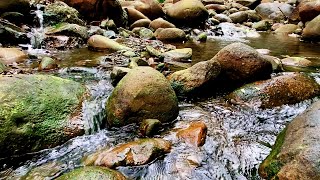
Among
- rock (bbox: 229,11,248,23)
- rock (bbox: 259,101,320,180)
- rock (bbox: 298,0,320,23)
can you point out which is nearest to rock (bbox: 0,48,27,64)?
rock (bbox: 259,101,320,180)

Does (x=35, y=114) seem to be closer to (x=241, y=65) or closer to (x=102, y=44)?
(x=241, y=65)

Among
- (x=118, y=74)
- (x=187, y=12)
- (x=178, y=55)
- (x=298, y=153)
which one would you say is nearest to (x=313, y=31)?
(x=187, y=12)

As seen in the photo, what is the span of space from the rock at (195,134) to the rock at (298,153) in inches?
31.4

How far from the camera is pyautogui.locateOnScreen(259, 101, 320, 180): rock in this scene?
2699 mm

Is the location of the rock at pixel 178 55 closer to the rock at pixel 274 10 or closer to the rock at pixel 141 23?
the rock at pixel 141 23

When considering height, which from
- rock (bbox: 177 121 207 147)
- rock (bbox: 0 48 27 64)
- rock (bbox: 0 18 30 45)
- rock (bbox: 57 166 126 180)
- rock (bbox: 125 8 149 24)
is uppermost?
rock (bbox: 125 8 149 24)

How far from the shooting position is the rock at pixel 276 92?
5062mm

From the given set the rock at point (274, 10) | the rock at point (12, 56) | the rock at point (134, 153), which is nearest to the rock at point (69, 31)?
the rock at point (12, 56)

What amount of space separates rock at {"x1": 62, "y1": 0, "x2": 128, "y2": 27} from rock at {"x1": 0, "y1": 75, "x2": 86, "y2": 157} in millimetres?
7522

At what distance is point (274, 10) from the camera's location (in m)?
17.6

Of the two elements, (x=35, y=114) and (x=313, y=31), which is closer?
(x=35, y=114)

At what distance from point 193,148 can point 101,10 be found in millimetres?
9135

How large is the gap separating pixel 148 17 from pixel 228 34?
3.40 meters

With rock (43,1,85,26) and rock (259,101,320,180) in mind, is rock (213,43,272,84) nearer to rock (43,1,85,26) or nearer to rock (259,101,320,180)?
rock (259,101,320,180)
